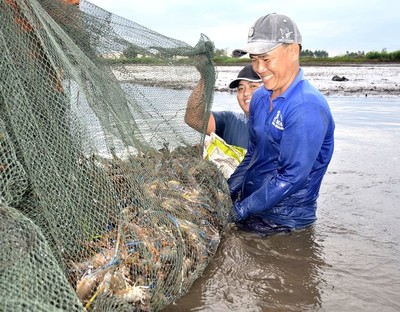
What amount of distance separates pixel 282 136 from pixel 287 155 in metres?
0.18

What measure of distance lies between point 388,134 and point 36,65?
340 inches

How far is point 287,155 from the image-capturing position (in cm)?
398

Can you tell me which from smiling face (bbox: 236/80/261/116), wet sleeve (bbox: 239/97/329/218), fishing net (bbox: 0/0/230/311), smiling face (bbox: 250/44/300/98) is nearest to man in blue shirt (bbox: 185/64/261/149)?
smiling face (bbox: 236/80/261/116)

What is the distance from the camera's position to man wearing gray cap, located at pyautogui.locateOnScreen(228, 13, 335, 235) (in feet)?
13.0

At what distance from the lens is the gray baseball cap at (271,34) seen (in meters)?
4.02

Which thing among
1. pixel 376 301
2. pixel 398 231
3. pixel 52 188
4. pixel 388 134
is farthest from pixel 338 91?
pixel 52 188

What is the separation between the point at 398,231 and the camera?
16.0 ft

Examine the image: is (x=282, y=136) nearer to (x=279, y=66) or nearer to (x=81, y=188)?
(x=279, y=66)

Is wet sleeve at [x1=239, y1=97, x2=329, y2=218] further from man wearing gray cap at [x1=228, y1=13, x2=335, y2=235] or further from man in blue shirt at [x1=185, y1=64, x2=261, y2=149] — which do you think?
man in blue shirt at [x1=185, y1=64, x2=261, y2=149]

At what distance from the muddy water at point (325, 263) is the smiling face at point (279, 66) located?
1.58 metres

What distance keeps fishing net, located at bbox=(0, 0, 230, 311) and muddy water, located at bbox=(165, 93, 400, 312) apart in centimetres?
32

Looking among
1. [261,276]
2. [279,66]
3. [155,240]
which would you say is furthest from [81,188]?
[279,66]

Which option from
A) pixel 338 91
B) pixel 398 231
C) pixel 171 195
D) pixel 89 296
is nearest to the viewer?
pixel 89 296

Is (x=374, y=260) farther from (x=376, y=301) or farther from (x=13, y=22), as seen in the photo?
(x=13, y=22)
